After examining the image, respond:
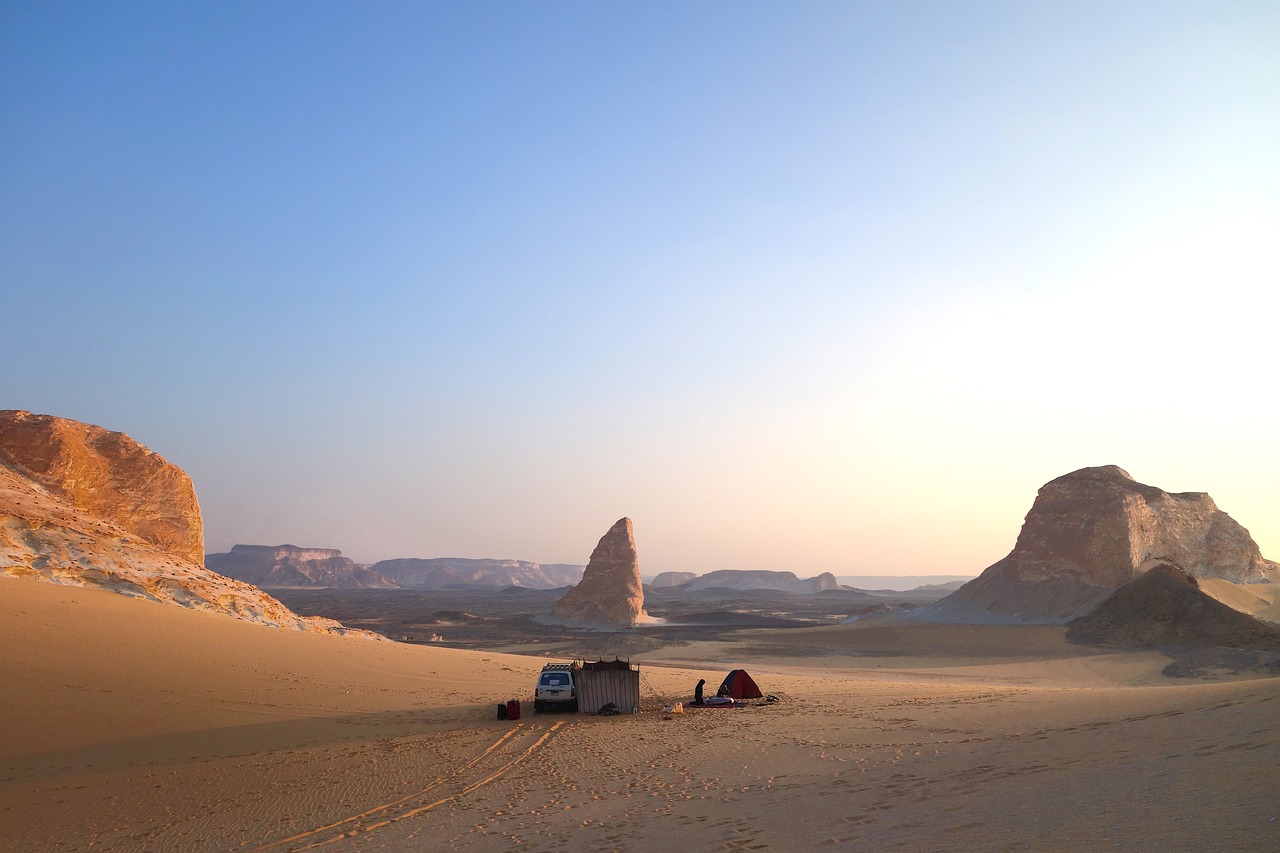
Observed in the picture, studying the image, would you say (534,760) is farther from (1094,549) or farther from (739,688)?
(1094,549)

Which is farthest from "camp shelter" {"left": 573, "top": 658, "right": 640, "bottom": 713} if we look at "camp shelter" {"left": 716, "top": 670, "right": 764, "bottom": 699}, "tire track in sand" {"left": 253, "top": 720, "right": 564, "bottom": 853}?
"camp shelter" {"left": 716, "top": 670, "right": 764, "bottom": 699}

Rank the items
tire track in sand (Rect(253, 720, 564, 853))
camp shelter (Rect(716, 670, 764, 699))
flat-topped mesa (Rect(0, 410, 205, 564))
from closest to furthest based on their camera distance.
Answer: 1. tire track in sand (Rect(253, 720, 564, 853))
2. camp shelter (Rect(716, 670, 764, 699))
3. flat-topped mesa (Rect(0, 410, 205, 564))

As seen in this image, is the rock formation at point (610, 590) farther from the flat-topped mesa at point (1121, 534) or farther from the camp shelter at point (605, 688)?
the camp shelter at point (605, 688)

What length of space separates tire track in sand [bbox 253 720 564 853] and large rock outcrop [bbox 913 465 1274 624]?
58.9 metres

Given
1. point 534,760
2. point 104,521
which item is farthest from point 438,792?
point 104,521

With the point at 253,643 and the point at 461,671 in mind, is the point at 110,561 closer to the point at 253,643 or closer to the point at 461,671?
the point at 253,643

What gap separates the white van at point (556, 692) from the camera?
21281 millimetres

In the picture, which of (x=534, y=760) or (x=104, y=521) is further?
(x=104, y=521)

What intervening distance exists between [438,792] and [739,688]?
13.3 meters

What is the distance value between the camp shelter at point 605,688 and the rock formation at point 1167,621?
42.6 metres

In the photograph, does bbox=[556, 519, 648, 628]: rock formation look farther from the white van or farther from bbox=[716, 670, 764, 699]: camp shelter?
the white van

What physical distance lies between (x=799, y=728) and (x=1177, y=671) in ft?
108

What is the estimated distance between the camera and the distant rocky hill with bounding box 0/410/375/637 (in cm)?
2614

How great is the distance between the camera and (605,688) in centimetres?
2156
